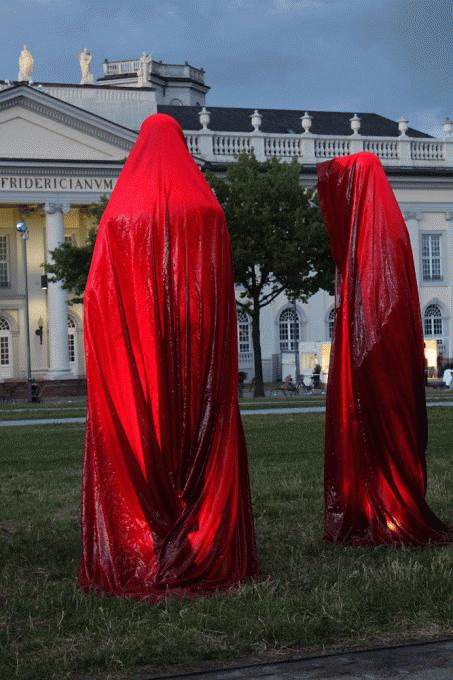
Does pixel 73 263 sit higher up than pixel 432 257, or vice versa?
pixel 432 257

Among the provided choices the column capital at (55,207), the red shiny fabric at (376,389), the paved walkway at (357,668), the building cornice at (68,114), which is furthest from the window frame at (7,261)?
the paved walkway at (357,668)

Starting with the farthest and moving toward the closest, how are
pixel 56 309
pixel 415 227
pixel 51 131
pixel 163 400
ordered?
pixel 415 227 → pixel 56 309 → pixel 51 131 → pixel 163 400

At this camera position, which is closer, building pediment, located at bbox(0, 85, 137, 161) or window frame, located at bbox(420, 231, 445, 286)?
building pediment, located at bbox(0, 85, 137, 161)

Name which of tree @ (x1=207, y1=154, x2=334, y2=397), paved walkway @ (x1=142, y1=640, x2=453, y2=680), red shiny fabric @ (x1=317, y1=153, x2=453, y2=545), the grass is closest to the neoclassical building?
tree @ (x1=207, y1=154, x2=334, y2=397)

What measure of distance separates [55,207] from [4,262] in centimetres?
432

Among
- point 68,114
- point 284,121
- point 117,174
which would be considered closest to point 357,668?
point 117,174

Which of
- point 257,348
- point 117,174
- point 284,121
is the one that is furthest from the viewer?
point 284,121

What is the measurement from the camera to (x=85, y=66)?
63.7 m

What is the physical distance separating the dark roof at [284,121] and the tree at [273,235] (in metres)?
22.1

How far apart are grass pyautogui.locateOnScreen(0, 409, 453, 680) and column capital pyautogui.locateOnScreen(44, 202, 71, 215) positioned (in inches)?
1898

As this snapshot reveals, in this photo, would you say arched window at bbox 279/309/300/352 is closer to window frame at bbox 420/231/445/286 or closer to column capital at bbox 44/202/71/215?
window frame at bbox 420/231/445/286

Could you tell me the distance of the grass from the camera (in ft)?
18.4

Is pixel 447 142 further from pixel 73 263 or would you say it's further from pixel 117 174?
pixel 73 263

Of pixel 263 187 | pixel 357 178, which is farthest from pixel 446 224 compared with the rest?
pixel 357 178
